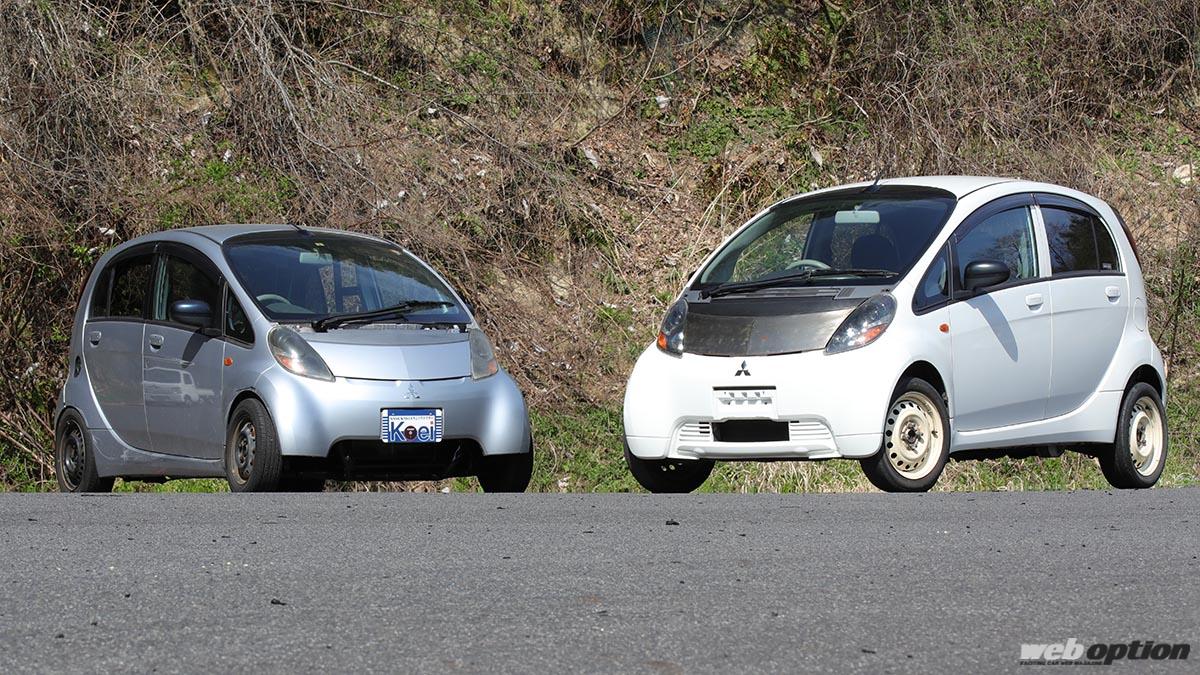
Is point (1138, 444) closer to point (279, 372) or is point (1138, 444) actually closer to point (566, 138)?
point (279, 372)

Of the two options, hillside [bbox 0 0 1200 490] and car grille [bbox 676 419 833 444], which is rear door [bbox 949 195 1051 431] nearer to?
car grille [bbox 676 419 833 444]

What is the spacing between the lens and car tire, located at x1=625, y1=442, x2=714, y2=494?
10016 mm

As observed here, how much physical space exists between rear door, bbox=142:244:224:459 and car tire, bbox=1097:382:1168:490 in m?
5.39

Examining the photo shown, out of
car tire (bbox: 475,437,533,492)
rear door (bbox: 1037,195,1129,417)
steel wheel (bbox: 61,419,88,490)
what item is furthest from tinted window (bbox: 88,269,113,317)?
rear door (bbox: 1037,195,1129,417)

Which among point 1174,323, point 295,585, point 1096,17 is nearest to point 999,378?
point 295,585

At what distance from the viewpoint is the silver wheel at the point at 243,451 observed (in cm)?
951

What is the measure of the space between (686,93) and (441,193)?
4.23 meters

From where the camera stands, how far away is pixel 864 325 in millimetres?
9117

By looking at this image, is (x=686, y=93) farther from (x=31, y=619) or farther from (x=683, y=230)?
(x=31, y=619)

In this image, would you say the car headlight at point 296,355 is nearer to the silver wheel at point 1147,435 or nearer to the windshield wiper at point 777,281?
the windshield wiper at point 777,281

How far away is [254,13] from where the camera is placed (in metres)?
16.9

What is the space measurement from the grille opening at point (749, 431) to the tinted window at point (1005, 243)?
1.50 meters

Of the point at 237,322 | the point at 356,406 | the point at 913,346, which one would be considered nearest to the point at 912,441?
the point at 913,346

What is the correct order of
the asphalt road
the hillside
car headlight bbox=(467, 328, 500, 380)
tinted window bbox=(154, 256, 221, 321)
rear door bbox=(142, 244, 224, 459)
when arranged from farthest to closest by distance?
the hillside < tinted window bbox=(154, 256, 221, 321) < car headlight bbox=(467, 328, 500, 380) < rear door bbox=(142, 244, 224, 459) < the asphalt road
